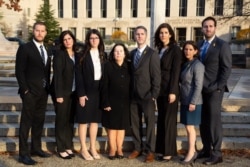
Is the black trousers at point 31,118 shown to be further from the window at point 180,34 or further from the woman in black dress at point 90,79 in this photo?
the window at point 180,34

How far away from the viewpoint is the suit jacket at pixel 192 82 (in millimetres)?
5609

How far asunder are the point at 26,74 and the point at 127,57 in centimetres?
168

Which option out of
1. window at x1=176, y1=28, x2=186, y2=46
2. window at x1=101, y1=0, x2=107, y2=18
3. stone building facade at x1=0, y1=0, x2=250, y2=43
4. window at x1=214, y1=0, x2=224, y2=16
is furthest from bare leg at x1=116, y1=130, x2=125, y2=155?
window at x1=101, y1=0, x2=107, y2=18

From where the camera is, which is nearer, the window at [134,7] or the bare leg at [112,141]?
the bare leg at [112,141]

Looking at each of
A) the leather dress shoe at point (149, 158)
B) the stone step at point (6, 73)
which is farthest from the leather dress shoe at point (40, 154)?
the stone step at point (6, 73)

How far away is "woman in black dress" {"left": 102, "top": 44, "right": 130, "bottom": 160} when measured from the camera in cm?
585

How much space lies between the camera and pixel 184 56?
5.88 meters

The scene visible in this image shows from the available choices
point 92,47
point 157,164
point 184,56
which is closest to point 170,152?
point 157,164

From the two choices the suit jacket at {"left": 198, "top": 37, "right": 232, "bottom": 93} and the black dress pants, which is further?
the black dress pants

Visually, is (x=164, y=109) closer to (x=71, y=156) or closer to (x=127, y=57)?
(x=127, y=57)

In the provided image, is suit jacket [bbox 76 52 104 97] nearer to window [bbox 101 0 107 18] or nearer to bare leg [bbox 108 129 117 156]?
bare leg [bbox 108 129 117 156]

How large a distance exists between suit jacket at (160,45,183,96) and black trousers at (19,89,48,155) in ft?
6.66

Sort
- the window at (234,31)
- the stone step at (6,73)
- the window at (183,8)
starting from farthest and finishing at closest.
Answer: the window at (183,8) < the window at (234,31) < the stone step at (6,73)

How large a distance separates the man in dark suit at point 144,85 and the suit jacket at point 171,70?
0.45 feet
